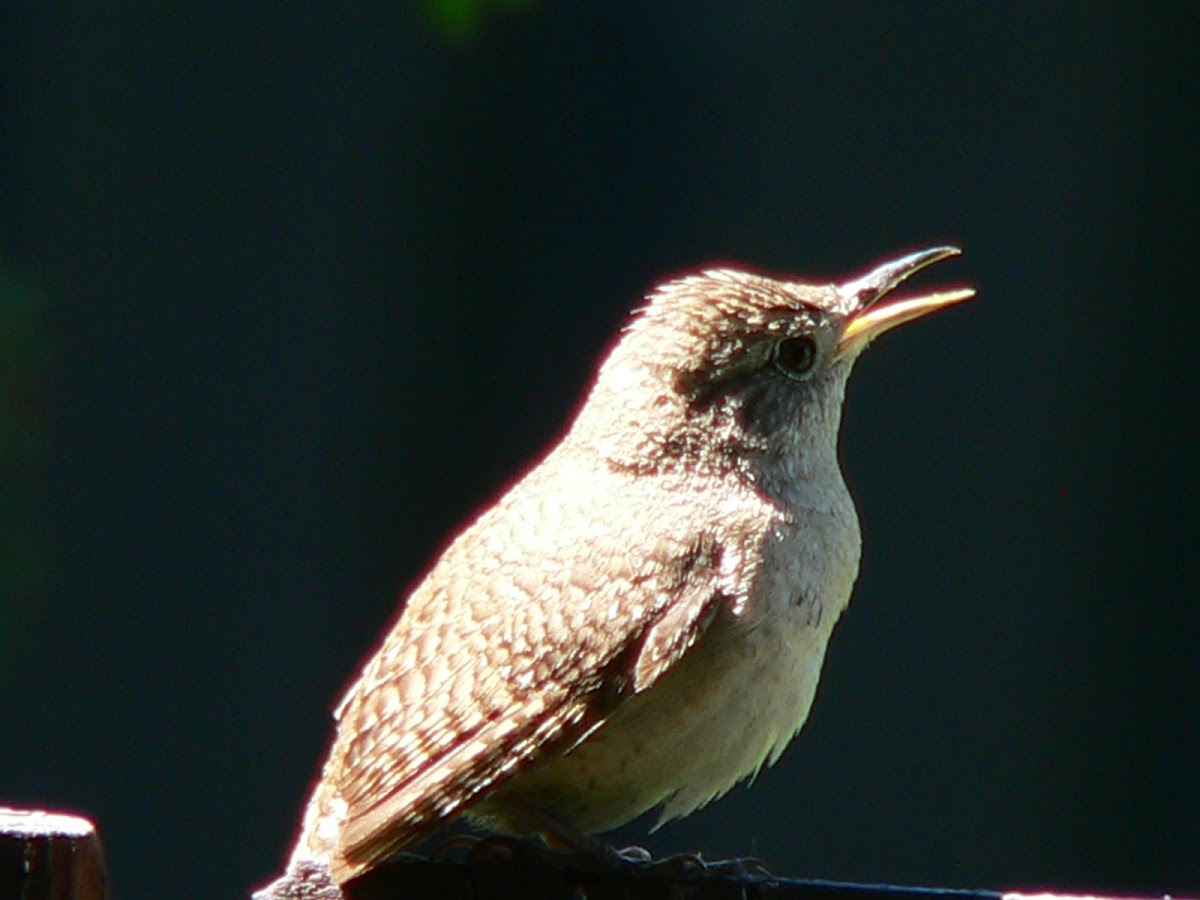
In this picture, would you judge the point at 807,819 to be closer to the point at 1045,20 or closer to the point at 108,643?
the point at 108,643

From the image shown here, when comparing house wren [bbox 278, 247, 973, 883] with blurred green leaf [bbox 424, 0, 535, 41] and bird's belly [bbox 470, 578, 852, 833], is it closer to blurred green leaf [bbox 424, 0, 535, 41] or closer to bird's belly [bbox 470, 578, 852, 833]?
bird's belly [bbox 470, 578, 852, 833]

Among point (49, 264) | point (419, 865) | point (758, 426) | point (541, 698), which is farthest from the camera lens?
point (49, 264)

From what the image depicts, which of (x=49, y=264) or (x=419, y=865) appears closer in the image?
(x=419, y=865)

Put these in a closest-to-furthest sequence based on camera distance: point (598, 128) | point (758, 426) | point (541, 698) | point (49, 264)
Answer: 1. point (541, 698)
2. point (758, 426)
3. point (49, 264)
4. point (598, 128)

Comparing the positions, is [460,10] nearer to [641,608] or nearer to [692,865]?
[641,608]

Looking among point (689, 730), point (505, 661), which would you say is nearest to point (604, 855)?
point (689, 730)

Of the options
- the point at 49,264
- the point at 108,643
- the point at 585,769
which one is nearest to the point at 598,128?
the point at 49,264
